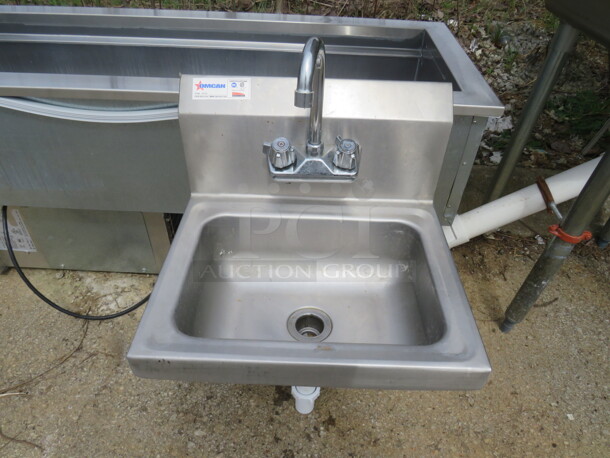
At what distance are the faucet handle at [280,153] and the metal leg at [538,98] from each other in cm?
124

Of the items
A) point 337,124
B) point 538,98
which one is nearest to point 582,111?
point 538,98

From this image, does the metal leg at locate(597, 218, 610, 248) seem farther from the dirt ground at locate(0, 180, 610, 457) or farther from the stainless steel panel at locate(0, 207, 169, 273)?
the stainless steel panel at locate(0, 207, 169, 273)

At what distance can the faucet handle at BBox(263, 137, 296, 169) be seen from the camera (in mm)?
906

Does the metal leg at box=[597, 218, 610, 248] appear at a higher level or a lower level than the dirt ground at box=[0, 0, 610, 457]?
higher

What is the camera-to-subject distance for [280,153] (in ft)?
2.97

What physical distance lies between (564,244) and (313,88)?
3.59 feet

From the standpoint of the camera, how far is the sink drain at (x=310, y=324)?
3.46 ft

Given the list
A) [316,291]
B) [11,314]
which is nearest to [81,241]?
[11,314]

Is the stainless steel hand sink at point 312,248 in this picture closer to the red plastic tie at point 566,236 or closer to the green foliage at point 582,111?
the red plastic tie at point 566,236

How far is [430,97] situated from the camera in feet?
3.14

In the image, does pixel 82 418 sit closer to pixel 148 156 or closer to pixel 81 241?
pixel 81 241

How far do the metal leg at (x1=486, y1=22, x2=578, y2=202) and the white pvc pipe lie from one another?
24 cm

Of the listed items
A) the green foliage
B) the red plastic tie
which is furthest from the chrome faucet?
the green foliage

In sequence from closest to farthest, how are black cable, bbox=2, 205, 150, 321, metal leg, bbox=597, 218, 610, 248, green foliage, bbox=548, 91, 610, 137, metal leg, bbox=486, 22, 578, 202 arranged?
metal leg, bbox=486, 22, 578, 202
black cable, bbox=2, 205, 150, 321
metal leg, bbox=597, 218, 610, 248
green foliage, bbox=548, 91, 610, 137
